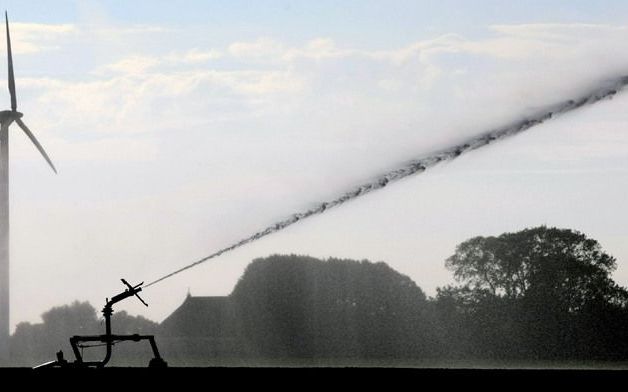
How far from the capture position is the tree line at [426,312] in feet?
311

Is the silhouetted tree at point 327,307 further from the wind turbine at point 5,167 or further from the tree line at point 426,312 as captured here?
the wind turbine at point 5,167

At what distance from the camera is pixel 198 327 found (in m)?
123

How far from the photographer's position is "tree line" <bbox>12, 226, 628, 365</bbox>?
94.8 metres

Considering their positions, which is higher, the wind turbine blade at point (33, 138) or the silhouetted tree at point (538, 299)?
the wind turbine blade at point (33, 138)

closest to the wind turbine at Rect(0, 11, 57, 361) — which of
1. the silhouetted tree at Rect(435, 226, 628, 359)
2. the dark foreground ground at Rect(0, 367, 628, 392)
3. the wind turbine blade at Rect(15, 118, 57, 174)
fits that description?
the wind turbine blade at Rect(15, 118, 57, 174)

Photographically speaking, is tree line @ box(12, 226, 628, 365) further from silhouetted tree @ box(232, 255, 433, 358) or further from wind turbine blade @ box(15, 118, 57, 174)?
wind turbine blade @ box(15, 118, 57, 174)

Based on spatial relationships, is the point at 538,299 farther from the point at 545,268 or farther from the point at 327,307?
the point at 327,307

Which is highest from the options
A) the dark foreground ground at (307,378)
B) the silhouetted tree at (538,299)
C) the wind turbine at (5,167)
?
the wind turbine at (5,167)

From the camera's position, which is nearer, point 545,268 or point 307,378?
point 307,378

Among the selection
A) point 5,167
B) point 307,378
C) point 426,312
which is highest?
point 5,167

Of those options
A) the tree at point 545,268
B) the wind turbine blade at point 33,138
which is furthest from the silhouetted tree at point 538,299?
the wind turbine blade at point 33,138

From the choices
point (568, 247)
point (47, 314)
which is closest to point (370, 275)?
point (568, 247)

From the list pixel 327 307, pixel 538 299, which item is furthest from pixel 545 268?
pixel 327 307

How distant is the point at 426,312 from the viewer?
11019cm
